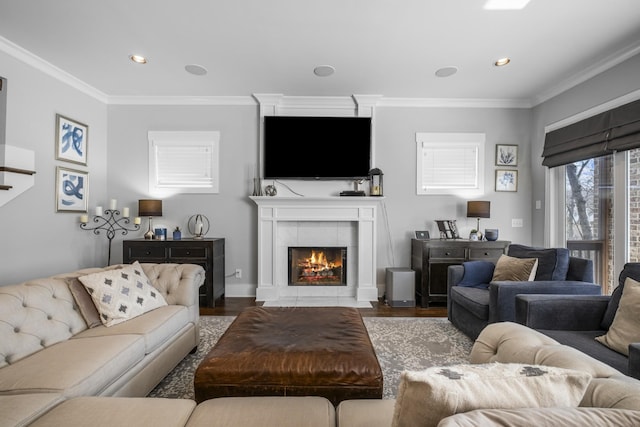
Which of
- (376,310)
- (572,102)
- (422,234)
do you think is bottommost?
(376,310)

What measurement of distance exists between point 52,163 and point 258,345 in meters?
3.61

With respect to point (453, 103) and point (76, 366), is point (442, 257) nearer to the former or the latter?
point (453, 103)

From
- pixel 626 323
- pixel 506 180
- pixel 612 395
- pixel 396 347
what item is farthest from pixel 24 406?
pixel 506 180

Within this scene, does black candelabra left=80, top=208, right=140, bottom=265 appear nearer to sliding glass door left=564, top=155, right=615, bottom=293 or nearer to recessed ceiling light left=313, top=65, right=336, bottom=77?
recessed ceiling light left=313, top=65, right=336, bottom=77

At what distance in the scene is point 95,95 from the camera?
4.20 metres

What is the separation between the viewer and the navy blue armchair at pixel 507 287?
2.41 metres

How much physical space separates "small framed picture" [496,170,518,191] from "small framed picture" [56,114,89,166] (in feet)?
18.7

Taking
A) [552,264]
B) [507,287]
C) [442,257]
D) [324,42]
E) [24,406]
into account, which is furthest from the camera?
[442,257]

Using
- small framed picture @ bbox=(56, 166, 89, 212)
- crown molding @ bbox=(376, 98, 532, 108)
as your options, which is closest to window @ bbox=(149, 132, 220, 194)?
small framed picture @ bbox=(56, 166, 89, 212)

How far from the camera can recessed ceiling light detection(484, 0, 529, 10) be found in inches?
94.5

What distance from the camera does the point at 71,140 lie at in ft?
12.6

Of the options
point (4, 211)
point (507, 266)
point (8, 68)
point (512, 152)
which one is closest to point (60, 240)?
point (4, 211)

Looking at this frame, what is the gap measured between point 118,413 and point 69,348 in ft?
2.78

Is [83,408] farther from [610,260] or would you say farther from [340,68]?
[610,260]
